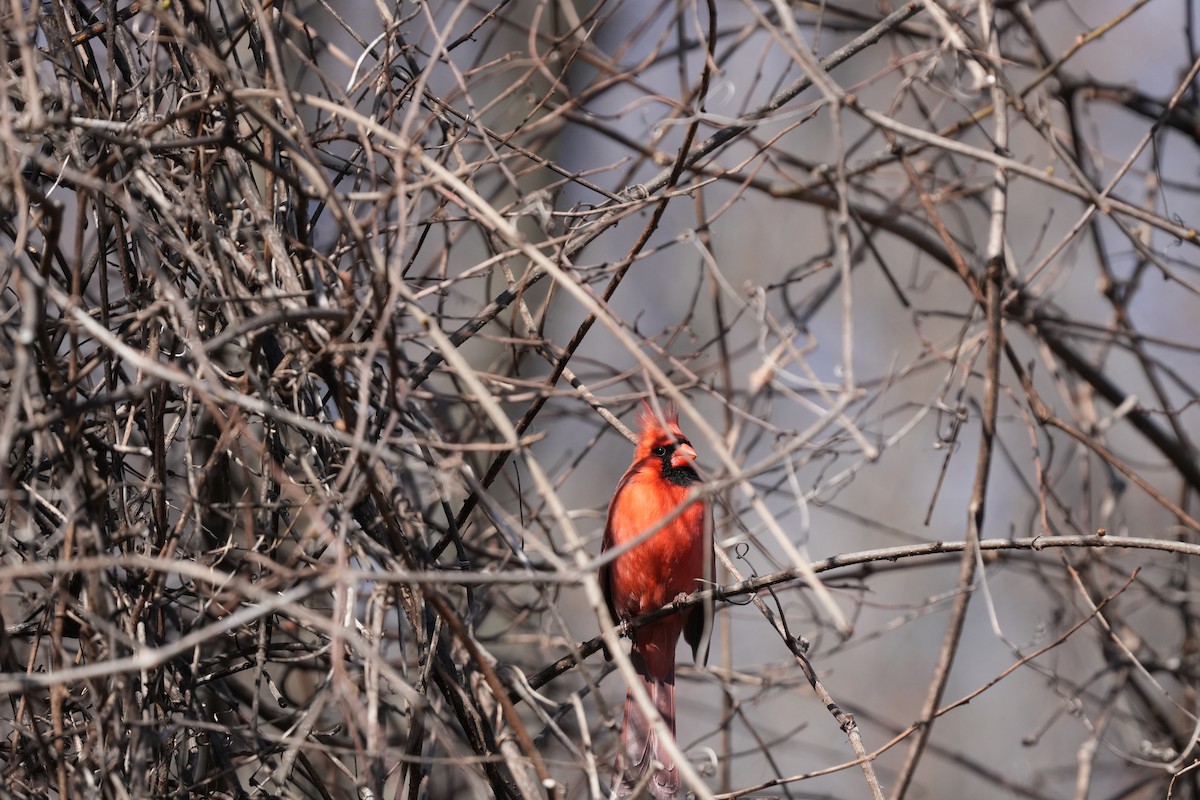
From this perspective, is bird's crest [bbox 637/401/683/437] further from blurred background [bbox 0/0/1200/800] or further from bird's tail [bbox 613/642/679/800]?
bird's tail [bbox 613/642/679/800]

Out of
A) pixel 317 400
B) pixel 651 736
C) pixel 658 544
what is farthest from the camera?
pixel 658 544

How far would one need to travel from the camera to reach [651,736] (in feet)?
10.2

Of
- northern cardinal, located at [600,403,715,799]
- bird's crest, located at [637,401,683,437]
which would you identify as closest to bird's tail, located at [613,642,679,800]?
northern cardinal, located at [600,403,715,799]

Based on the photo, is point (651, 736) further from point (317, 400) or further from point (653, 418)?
point (317, 400)

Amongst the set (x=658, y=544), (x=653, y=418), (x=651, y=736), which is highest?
(x=653, y=418)

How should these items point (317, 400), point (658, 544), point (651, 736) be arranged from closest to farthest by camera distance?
point (317, 400), point (651, 736), point (658, 544)

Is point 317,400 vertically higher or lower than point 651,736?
higher

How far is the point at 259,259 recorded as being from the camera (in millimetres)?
1912

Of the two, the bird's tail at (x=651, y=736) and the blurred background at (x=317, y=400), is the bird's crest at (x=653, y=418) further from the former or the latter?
the bird's tail at (x=651, y=736)

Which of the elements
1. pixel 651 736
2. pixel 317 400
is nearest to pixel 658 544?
pixel 651 736

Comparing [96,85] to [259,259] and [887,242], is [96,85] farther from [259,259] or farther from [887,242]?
[887,242]

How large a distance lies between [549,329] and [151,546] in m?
4.40

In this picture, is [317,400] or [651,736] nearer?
[317,400]

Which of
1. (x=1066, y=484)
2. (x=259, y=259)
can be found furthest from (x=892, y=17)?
(x=1066, y=484)
